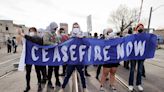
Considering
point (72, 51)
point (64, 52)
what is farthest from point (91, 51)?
point (64, 52)

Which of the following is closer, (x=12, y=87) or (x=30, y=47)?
(x=30, y=47)

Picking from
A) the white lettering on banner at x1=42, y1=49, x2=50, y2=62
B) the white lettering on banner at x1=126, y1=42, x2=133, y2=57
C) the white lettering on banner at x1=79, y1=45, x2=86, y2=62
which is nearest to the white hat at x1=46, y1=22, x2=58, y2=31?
the white lettering on banner at x1=42, y1=49, x2=50, y2=62

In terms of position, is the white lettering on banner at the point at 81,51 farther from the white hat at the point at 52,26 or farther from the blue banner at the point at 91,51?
the white hat at the point at 52,26

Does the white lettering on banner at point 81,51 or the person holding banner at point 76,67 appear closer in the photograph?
the person holding banner at point 76,67

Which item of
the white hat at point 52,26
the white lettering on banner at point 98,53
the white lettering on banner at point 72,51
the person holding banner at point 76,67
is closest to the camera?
the person holding banner at point 76,67

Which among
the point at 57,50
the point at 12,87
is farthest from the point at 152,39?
the point at 12,87

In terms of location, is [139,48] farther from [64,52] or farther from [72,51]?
[64,52]

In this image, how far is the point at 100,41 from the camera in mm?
7711

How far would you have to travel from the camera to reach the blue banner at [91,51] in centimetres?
763

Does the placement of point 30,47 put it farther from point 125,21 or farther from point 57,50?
point 125,21

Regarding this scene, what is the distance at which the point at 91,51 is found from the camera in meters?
7.73

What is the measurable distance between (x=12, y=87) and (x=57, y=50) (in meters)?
2.05

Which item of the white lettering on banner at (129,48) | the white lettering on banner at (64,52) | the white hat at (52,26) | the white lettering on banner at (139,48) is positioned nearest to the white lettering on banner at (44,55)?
the white lettering on banner at (64,52)

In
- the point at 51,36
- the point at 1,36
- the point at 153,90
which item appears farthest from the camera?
the point at 1,36
